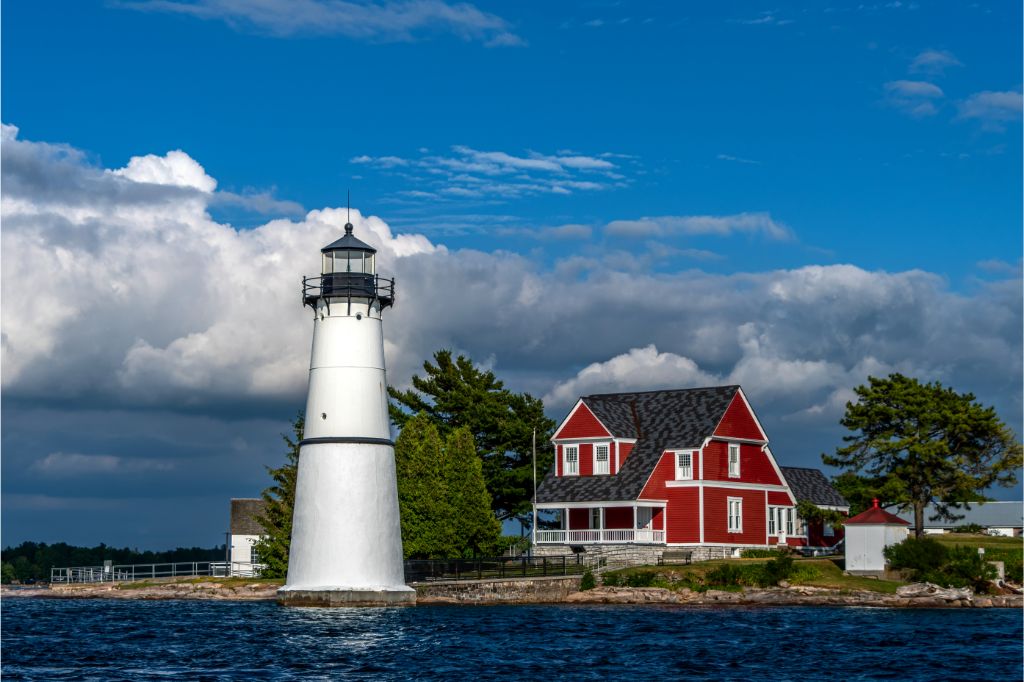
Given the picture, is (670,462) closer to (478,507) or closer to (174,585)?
(478,507)

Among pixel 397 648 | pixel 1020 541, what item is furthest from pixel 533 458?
Result: pixel 397 648

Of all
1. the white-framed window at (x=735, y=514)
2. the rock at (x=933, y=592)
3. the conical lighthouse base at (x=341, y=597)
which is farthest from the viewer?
the white-framed window at (x=735, y=514)

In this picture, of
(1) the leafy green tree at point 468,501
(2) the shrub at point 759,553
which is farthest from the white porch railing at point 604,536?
(2) the shrub at point 759,553

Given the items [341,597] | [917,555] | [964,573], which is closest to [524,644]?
[341,597]

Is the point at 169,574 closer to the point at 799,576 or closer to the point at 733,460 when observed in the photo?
the point at 733,460

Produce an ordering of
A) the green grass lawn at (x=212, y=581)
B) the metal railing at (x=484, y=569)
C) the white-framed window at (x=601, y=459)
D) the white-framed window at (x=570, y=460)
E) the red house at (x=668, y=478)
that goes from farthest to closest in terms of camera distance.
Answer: the white-framed window at (x=570, y=460) < the white-framed window at (x=601, y=459) < the green grass lawn at (x=212, y=581) < the red house at (x=668, y=478) < the metal railing at (x=484, y=569)

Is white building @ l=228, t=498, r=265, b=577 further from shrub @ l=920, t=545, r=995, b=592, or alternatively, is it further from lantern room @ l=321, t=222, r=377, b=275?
shrub @ l=920, t=545, r=995, b=592

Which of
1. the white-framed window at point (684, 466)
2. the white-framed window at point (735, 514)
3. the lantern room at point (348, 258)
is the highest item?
the lantern room at point (348, 258)

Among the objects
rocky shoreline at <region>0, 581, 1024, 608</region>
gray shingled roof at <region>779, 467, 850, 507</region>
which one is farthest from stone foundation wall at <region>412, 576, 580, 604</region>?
gray shingled roof at <region>779, 467, 850, 507</region>

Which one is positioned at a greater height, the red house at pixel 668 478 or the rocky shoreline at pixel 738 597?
the red house at pixel 668 478

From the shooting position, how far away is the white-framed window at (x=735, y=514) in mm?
74375

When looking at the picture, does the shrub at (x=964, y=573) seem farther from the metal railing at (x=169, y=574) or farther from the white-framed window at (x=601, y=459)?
the metal railing at (x=169, y=574)

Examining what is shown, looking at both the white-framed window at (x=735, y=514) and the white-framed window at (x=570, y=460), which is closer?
the white-framed window at (x=735, y=514)

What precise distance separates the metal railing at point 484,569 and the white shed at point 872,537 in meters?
12.9
